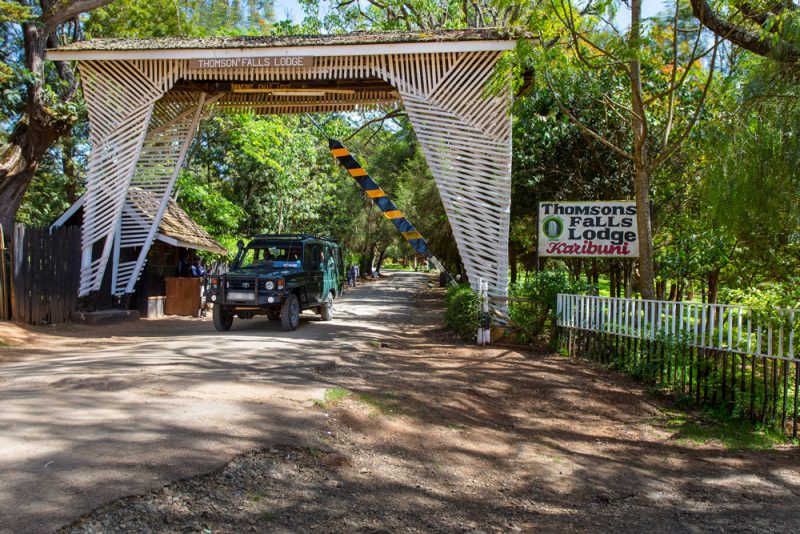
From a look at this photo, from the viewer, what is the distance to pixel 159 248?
64.1ft

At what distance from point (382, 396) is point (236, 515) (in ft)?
12.0

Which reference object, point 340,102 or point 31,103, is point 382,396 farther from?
point 31,103

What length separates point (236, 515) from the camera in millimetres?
3879

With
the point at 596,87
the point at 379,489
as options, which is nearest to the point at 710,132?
the point at 596,87

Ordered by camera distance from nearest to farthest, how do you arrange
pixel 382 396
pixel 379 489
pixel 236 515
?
pixel 236 515 < pixel 379 489 < pixel 382 396

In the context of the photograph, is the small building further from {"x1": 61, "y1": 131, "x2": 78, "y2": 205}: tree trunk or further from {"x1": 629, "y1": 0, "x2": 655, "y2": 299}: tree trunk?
{"x1": 629, "y1": 0, "x2": 655, "y2": 299}: tree trunk

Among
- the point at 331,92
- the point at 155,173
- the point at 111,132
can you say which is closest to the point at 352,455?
the point at 331,92

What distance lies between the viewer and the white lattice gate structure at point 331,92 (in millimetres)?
13305

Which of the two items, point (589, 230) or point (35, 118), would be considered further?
point (35, 118)

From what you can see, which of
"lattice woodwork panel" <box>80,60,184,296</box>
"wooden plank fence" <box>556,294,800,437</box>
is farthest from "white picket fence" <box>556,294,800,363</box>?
"lattice woodwork panel" <box>80,60,184,296</box>

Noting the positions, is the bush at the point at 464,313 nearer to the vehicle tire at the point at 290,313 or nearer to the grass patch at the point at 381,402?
the vehicle tire at the point at 290,313

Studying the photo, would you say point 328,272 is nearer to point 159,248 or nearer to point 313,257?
point 313,257

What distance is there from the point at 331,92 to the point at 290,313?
19.9 feet

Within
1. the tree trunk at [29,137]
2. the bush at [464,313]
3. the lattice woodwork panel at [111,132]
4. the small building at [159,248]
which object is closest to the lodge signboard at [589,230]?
the bush at [464,313]
